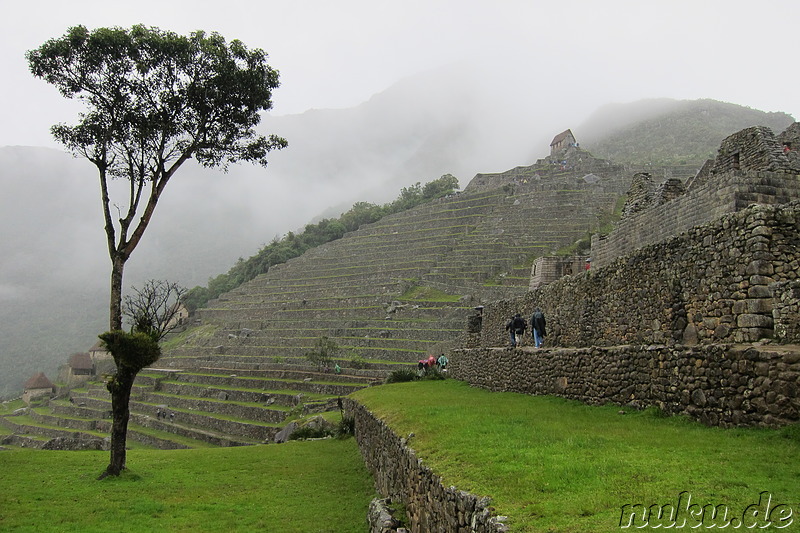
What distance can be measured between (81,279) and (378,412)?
15879 centimetres

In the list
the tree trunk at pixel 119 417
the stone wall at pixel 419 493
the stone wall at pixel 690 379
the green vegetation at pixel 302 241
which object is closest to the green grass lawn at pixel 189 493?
the tree trunk at pixel 119 417

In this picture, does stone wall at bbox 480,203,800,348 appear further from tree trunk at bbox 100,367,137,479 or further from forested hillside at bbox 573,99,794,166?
forested hillside at bbox 573,99,794,166

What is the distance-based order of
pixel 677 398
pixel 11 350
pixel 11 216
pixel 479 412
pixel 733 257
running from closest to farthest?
1. pixel 677 398
2. pixel 733 257
3. pixel 479 412
4. pixel 11 350
5. pixel 11 216

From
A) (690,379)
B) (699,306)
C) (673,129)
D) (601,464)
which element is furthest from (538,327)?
(673,129)

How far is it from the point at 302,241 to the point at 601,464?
7189 cm

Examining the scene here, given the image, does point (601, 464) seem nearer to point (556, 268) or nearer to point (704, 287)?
point (704, 287)

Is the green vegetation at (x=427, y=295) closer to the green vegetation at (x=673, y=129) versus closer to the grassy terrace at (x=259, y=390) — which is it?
the grassy terrace at (x=259, y=390)

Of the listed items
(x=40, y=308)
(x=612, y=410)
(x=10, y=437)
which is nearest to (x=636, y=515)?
(x=612, y=410)

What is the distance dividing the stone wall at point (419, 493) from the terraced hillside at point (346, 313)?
17.5 metres

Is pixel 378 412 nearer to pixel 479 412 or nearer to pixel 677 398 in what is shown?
pixel 479 412

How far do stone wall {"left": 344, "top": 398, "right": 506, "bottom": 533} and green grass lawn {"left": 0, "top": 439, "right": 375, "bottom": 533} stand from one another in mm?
798

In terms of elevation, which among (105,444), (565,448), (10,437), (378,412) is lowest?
(10,437)

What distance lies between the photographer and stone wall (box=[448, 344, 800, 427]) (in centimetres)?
544

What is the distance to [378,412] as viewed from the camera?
12539 millimetres
